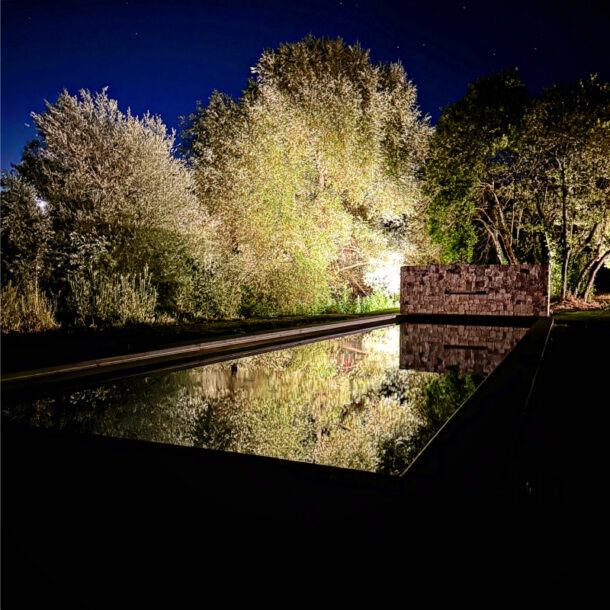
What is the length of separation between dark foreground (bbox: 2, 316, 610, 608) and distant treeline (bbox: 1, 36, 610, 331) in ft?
25.1

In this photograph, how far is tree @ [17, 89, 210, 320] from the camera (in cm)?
1144

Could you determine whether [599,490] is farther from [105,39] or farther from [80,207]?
[105,39]

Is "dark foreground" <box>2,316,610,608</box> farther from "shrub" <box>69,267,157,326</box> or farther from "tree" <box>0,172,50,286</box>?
"tree" <box>0,172,50,286</box>

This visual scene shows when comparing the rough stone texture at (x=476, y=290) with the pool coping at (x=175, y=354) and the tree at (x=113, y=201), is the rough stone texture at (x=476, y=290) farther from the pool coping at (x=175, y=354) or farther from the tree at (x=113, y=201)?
the tree at (x=113, y=201)

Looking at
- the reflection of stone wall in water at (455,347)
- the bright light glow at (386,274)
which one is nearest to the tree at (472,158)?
the bright light glow at (386,274)

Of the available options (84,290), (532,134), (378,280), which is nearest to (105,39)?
(84,290)

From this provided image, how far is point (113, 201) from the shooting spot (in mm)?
12578

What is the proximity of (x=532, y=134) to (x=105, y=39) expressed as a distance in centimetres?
1369

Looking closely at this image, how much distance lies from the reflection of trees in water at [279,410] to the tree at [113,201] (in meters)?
6.64

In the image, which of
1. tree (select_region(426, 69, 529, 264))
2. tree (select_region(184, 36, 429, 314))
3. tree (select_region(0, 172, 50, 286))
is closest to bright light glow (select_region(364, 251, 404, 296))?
tree (select_region(184, 36, 429, 314))

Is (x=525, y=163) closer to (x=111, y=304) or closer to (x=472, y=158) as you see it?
(x=472, y=158)

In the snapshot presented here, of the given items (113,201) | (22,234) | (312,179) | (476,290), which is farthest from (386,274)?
(22,234)

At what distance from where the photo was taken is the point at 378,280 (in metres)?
15.5

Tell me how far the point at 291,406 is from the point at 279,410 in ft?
0.51
